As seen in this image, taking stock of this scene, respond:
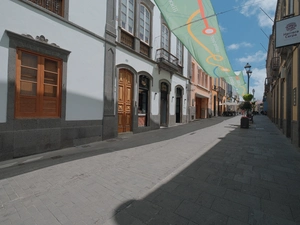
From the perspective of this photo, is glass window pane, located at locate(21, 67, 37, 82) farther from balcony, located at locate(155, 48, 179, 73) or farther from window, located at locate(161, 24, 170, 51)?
window, located at locate(161, 24, 170, 51)

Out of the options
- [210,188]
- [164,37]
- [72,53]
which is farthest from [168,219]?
[164,37]

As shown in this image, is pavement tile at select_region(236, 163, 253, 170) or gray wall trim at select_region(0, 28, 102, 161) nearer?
pavement tile at select_region(236, 163, 253, 170)

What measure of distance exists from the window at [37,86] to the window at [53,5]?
178 cm

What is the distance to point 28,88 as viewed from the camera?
532 cm

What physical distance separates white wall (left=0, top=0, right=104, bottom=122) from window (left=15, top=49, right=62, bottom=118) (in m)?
0.36

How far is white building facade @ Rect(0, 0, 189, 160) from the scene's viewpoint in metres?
4.93

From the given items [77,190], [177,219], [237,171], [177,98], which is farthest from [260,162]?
[177,98]

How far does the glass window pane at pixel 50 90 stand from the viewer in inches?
227

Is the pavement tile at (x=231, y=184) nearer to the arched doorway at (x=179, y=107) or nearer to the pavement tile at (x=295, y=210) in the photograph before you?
the pavement tile at (x=295, y=210)

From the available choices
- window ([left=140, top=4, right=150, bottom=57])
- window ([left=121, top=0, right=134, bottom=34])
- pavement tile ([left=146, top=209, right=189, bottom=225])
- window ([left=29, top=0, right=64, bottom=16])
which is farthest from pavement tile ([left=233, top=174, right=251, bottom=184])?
window ([left=140, top=4, right=150, bottom=57])

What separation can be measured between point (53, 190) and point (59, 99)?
395cm

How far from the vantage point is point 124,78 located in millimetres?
9172

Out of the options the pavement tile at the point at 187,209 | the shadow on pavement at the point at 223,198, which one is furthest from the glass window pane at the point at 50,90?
the pavement tile at the point at 187,209

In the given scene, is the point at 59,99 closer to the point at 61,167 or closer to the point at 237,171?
the point at 61,167
